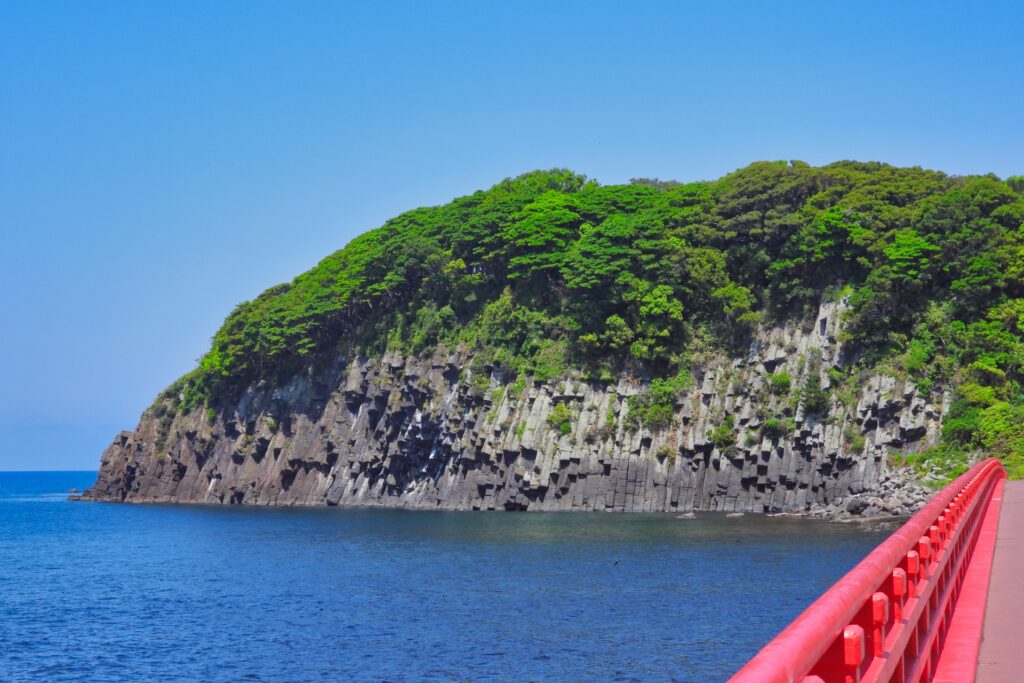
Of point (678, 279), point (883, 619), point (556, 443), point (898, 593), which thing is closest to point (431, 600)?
point (898, 593)

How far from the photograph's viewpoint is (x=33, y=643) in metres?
39.0

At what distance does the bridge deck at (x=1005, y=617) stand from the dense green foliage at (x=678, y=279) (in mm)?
47696

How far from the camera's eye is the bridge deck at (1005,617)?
9773mm

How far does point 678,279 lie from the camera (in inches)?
3349

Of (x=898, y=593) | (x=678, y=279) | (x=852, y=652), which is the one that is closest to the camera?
(x=852, y=652)

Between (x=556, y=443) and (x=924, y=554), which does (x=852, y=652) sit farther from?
(x=556, y=443)

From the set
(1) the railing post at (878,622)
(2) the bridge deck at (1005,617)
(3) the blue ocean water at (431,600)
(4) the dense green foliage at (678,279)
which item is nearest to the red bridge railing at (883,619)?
(1) the railing post at (878,622)

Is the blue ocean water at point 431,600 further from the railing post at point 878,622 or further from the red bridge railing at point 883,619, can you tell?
the railing post at point 878,622

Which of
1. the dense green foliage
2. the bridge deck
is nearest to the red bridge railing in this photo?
the bridge deck

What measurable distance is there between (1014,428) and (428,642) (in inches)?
1749

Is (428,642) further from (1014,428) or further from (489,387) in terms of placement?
(489,387)

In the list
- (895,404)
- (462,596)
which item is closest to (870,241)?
(895,404)

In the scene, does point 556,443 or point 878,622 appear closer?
point 878,622

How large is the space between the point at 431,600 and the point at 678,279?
48.5m
